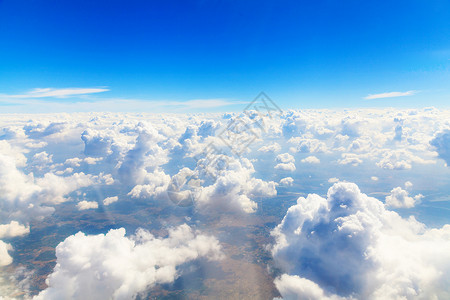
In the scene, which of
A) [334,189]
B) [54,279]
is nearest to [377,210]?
[334,189]

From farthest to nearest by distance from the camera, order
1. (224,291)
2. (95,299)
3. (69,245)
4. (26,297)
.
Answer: (224,291), (26,297), (95,299), (69,245)

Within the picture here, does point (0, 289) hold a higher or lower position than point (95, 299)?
lower

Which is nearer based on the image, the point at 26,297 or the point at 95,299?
the point at 95,299

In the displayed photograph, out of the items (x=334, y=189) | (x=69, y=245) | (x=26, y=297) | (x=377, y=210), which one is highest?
(x=334, y=189)

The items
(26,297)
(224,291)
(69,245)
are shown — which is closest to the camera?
(69,245)

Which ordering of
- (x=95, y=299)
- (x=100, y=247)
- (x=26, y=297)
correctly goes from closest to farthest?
(x=100, y=247), (x=95, y=299), (x=26, y=297)

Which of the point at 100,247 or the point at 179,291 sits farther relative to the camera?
the point at 179,291

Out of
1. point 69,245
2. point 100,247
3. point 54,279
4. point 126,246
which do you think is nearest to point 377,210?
point 126,246

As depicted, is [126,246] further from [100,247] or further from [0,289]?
[0,289]

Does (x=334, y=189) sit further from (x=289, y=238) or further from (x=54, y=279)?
(x=54, y=279)
